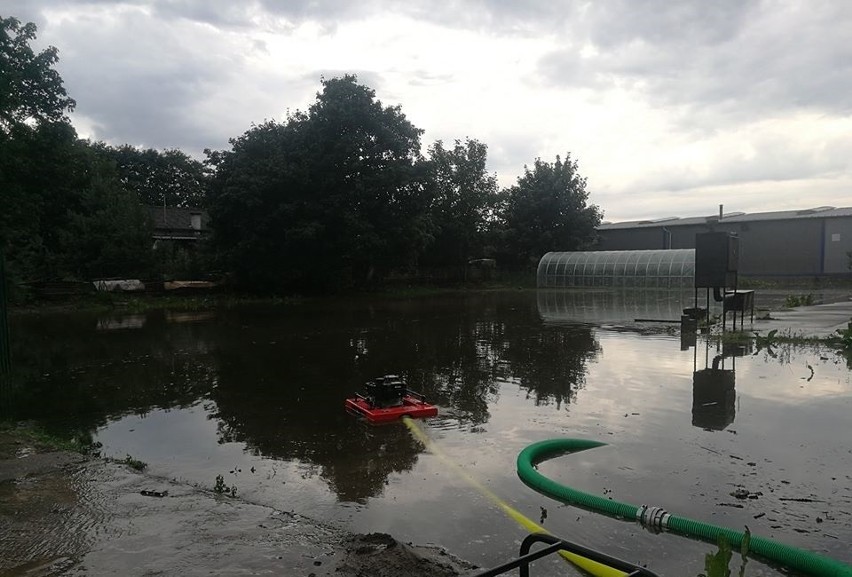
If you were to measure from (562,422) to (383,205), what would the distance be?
2453 centimetres

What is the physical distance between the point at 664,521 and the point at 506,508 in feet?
3.91

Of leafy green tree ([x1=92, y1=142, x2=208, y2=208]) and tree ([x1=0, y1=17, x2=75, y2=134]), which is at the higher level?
leafy green tree ([x1=92, y1=142, x2=208, y2=208])

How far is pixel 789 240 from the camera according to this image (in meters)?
40.4

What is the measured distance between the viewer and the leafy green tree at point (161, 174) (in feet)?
211

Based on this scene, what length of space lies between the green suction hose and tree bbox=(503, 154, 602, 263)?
126 ft

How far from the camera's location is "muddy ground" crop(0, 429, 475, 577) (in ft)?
12.9

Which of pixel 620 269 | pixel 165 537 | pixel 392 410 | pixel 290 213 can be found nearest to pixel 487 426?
pixel 392 410

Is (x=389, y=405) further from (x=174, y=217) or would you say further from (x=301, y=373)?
(x=174, y=217)

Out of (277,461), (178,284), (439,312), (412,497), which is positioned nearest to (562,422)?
(412,497)

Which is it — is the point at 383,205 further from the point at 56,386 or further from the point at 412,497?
the point at 412,497

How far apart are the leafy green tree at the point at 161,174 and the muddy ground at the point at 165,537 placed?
62.6 m

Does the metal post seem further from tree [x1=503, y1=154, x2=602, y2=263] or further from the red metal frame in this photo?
tree [x1=503, y1=154, x2=602, y2=263]

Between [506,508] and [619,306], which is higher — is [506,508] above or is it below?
below

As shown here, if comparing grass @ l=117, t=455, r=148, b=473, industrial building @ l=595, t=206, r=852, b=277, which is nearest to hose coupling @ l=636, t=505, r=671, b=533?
grass @ l=117, t=455, r=148, b=473
